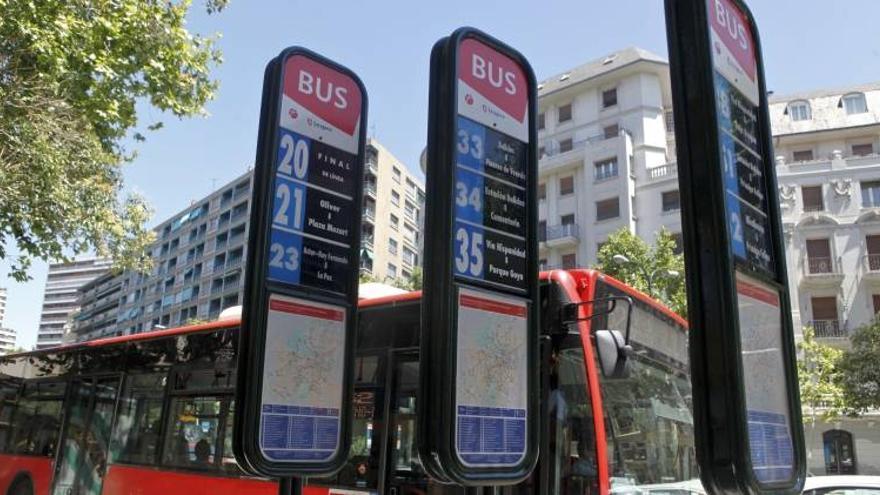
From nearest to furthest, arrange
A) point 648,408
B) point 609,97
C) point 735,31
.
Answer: point 735,31, point 648,408, point 609,97

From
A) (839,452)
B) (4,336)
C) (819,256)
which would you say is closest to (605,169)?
(819,256)

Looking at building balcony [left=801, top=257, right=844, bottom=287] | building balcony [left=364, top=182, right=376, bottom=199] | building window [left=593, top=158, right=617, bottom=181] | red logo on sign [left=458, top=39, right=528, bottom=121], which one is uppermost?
building balcony [left=364, top=182, right=376, bottom=199]

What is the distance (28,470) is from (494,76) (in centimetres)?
954

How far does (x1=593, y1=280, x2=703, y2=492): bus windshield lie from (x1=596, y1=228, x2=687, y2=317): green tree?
21459mm

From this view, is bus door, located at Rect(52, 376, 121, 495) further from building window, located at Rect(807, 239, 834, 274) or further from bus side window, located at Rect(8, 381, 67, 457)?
building window, located at Rect(807, 239, 834, 274)

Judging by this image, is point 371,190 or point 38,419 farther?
point 371,190

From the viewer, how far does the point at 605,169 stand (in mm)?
39125

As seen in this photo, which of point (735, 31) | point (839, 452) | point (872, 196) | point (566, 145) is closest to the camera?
point (735, 31)

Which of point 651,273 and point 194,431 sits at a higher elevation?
point 651,273

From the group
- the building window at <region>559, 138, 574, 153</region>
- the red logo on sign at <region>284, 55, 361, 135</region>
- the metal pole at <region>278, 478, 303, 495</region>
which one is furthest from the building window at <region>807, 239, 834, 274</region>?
the metal pole at <region>278, 478, 303, 495</region>

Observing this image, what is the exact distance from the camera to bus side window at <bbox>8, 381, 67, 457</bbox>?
9477 millimetres

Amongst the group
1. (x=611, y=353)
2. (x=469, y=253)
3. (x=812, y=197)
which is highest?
(x=812, y=197)

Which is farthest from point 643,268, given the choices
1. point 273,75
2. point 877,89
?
point 273,75

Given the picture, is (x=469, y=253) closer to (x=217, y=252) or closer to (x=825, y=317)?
(x=825, y=317)
